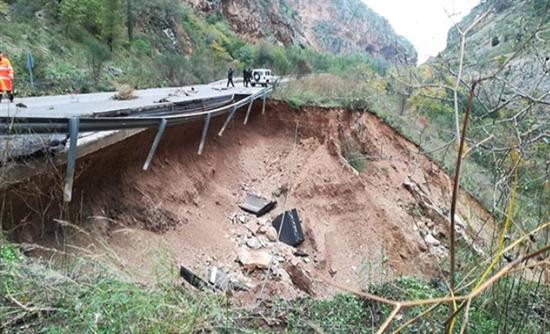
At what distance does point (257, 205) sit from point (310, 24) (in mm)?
101939

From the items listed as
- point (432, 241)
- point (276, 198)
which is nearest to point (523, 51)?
point (432, 241)

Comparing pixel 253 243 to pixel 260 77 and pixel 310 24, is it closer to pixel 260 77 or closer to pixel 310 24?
pixel 260 77

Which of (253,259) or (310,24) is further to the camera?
(310,24)

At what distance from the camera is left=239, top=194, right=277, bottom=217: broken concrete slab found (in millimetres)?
12039

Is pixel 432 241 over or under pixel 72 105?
under

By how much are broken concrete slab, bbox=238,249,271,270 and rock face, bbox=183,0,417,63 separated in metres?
4.98

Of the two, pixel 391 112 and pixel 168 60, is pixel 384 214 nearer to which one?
pixel 391 112

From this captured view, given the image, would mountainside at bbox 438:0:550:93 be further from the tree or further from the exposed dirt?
the tree

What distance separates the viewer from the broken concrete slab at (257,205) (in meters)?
12.0

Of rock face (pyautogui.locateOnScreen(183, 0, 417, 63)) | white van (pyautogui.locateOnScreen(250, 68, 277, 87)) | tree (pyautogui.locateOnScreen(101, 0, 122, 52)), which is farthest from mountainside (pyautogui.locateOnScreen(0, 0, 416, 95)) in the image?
white van (pyautogui.locateOnScreen(250, 68, 277, 87))

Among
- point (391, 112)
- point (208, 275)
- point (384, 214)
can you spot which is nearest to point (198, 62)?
point (391, 112)

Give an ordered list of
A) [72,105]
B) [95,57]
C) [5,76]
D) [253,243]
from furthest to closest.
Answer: [95,57] < [253,243] < [72,105] < [5,76]

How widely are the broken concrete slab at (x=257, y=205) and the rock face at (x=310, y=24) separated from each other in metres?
5.10

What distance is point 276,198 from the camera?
1334 centimetres
